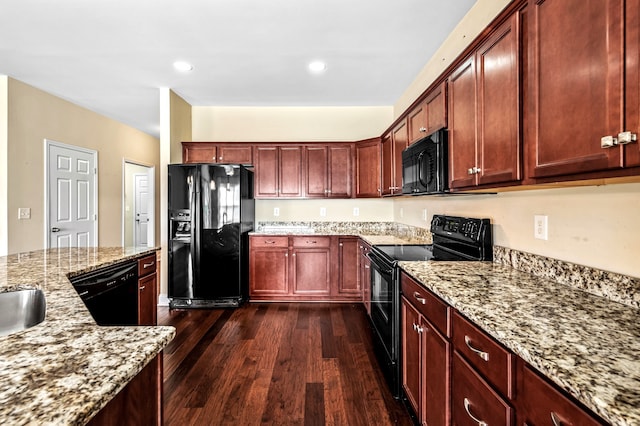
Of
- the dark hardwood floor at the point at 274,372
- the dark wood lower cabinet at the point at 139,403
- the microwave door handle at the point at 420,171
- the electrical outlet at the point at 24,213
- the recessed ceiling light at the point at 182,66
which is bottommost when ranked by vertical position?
the dark hardwood floor at the point at 274,372

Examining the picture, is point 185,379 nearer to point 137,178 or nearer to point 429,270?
point 429,270

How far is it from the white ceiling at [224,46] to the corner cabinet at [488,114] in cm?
95

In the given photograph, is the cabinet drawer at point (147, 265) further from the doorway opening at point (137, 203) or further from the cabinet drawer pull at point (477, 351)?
the doorway opening at point (137, 203)

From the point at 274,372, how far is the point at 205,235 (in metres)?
1.91

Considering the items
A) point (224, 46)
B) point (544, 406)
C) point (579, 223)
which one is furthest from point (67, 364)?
point (224, 46)

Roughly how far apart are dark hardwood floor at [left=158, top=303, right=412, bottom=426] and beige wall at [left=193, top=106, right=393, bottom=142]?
2.42m

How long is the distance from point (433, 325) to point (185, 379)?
1.80 m

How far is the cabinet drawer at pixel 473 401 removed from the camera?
95 cm

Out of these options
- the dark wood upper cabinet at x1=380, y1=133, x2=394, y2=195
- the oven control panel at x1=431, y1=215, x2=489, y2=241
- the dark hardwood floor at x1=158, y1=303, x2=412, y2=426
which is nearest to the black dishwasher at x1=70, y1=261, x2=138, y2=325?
the dark hardwood floor at x1=158, y1=303, x2=412, y2=426

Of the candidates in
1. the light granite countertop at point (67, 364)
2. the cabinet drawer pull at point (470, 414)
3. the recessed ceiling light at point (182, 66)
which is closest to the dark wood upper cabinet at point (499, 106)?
the cabinet drawer pull at point (470, 414)

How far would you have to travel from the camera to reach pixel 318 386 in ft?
7.02

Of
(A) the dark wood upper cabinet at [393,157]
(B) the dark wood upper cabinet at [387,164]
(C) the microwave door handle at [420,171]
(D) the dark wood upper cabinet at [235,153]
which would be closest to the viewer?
(C) the microwave door handle at [420,171]

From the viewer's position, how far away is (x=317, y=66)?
317cm

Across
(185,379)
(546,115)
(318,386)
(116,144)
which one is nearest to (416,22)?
(546,115)
